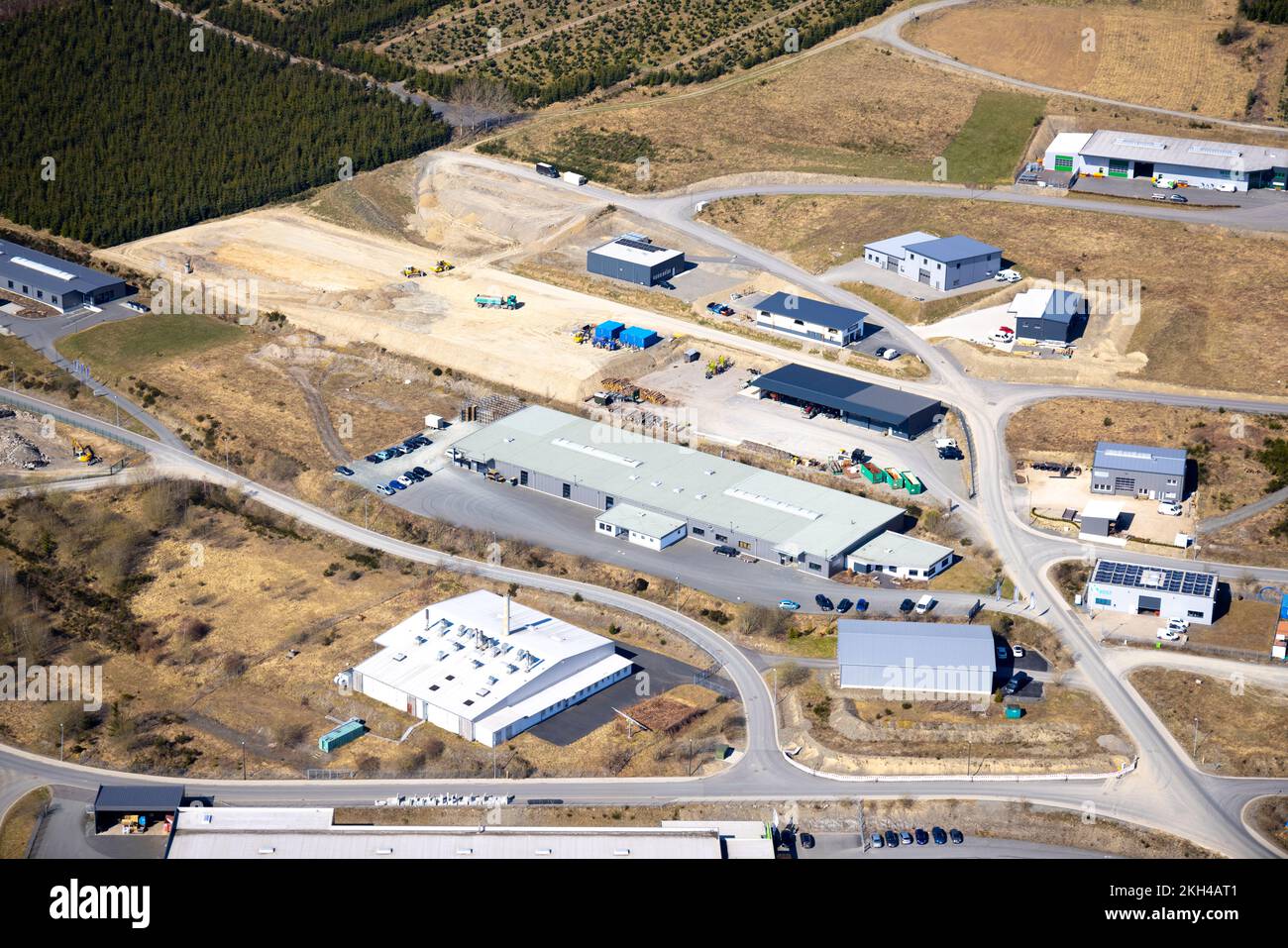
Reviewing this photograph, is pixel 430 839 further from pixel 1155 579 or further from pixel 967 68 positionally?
pixel 967 68

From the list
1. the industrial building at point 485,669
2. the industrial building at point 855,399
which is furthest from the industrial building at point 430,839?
the industrial building at point 855,399

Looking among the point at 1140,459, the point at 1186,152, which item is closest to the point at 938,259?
the point at 1186,152

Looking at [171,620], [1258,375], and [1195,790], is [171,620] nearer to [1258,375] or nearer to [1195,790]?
[1195,790]

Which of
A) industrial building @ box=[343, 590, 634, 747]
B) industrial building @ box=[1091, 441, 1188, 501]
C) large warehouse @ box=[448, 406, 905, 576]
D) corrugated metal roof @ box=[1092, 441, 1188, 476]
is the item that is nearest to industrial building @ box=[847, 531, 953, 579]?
large warehouse @ box=[448, 406, 905, 576]

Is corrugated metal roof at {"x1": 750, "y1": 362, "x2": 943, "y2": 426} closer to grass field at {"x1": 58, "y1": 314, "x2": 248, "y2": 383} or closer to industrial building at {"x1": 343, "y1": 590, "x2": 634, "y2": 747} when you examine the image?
industrial building at {"x1": 343, "y1": 590, "x2": 634, "y2": 747}

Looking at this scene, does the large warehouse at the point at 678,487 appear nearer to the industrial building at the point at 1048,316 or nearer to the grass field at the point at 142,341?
the industrial building at the point at 1048,316

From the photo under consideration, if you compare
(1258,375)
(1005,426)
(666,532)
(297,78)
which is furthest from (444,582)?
(297,78)
